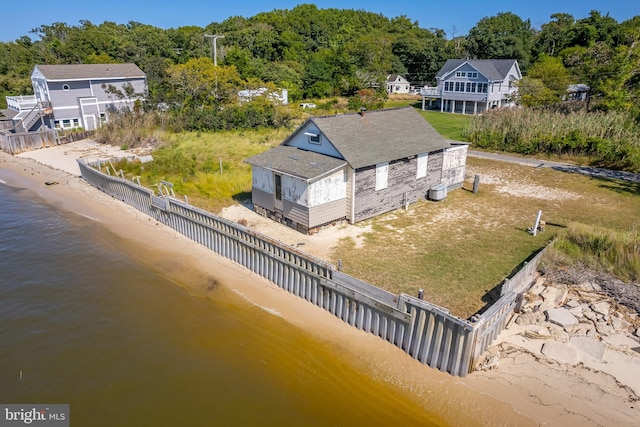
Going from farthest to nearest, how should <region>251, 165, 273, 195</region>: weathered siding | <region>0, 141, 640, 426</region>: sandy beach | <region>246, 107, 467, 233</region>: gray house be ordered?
<region>251, 165, 273, 195</region>: weathered siding < <region>246, 107, 467, 233</region>: gray house < <region>0, 141, 640, 426</region>: sandy beach

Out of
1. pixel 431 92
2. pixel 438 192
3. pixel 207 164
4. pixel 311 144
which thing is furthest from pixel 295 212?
pixel 431 92

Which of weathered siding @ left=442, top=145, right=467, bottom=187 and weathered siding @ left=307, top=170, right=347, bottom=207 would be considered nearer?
weathered siding @ left=307, top=170, right=347, bottom=207

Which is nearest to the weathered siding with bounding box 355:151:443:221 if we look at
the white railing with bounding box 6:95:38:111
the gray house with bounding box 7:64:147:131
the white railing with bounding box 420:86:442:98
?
the gray house with bounding box 7:64:147:131

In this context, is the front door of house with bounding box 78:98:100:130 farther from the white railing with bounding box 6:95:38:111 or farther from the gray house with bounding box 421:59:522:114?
the gray house with bounding box 421:59:522:114

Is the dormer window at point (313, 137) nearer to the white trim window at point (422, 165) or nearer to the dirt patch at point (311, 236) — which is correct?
the dirt patch at point (311, 236)

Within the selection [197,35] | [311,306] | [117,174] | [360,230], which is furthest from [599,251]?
[197,35]

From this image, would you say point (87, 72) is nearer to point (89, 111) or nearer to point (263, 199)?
point (89, 111)
